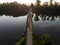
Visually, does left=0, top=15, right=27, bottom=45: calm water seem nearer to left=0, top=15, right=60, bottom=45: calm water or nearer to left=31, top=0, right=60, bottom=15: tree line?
left=0, top=15, right=60, bottom=45: calm water

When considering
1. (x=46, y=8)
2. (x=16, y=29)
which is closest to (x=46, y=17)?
(x=46, y=8)

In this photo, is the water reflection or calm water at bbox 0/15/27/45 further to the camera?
the water reflection

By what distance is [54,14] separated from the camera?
10.1m

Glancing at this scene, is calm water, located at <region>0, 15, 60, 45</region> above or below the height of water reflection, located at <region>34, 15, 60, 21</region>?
below

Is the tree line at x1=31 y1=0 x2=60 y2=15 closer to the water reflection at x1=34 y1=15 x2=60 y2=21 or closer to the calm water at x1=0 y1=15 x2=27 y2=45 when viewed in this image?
the water reflection at x1=34 y1=15 x2=60 y2=21

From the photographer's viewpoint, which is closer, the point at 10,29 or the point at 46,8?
the point at 10,29

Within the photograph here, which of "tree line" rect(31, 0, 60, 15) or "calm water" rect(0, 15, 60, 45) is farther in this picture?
"tree line" rect(31, 0, 60, 15)

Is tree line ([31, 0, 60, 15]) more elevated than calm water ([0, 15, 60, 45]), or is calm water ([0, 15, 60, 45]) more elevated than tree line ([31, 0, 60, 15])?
tree line ([31, 0, 60, 15])

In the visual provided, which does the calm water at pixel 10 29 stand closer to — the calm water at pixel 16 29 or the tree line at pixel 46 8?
the calm water at pixel 16 29

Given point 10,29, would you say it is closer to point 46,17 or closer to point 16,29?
point 16,29

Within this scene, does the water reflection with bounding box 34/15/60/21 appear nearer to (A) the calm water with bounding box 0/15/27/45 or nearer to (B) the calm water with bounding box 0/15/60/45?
(B) the calm water with bounding box 0/15/60/45

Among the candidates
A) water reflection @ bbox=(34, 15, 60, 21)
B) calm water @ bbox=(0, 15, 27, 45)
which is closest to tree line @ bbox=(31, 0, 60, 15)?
water reflection @ bbox=(34, 15, 60, 21)

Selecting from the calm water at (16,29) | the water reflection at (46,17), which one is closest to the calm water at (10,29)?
the calm water at (16,29)

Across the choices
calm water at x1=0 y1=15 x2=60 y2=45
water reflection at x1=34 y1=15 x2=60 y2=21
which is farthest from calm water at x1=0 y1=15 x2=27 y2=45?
water reflection at x1=34 y1=15 x2=60 y2=21
